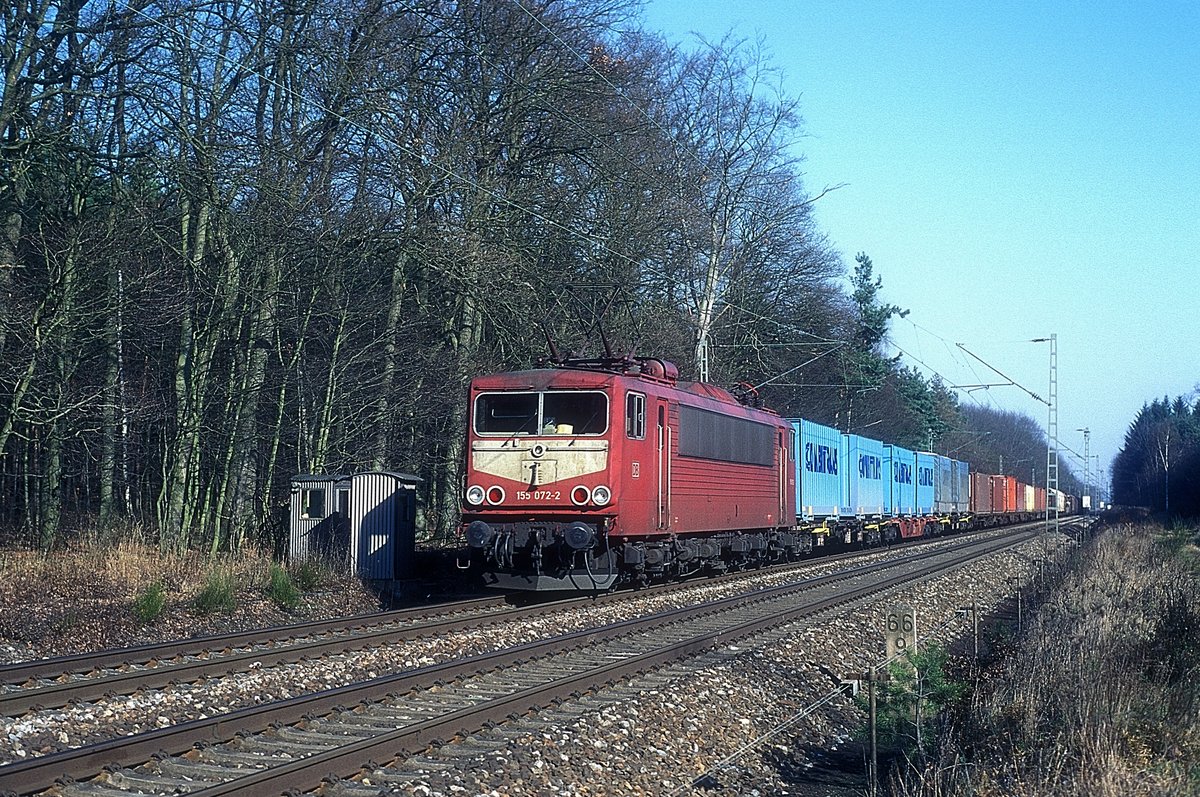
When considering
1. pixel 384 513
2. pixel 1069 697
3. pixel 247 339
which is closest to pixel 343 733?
pixel 1069 697

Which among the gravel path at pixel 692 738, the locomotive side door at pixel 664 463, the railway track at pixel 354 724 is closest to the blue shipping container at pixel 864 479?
the locomotive side door at pixel 664 463

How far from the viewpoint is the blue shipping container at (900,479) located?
3997 cm

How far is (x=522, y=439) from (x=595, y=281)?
1315 cm

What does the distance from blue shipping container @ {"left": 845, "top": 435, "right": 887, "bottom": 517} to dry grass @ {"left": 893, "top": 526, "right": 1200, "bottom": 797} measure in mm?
21039

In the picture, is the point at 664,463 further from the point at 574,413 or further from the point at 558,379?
the point at 558,379

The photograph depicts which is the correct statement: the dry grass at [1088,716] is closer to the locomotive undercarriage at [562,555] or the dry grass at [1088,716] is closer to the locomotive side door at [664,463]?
the locomotive undercarriage at [562,555]

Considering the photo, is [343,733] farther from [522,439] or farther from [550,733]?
[522,439]

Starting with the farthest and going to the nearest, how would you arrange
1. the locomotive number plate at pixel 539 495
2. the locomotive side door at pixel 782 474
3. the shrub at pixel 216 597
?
the locomotive side door at pixel 782 474 → the locomotive number plate at pixel 539 495 → the shrub at pixel 216 597

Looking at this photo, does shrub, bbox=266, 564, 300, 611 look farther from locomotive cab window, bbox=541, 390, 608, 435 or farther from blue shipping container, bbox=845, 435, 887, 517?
blue shipping container, bbox=845, 435, 887, 517

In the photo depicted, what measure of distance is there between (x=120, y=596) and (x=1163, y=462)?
303 ft

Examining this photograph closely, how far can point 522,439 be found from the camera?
17516 millimetres

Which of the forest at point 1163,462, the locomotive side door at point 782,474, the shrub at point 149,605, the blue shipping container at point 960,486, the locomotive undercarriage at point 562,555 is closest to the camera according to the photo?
the shrub at point 149,605

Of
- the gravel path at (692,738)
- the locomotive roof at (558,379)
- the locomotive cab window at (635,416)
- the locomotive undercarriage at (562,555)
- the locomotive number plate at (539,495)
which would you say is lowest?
the gravel path at (692,738)

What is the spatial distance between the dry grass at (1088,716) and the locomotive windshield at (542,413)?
6.70m
